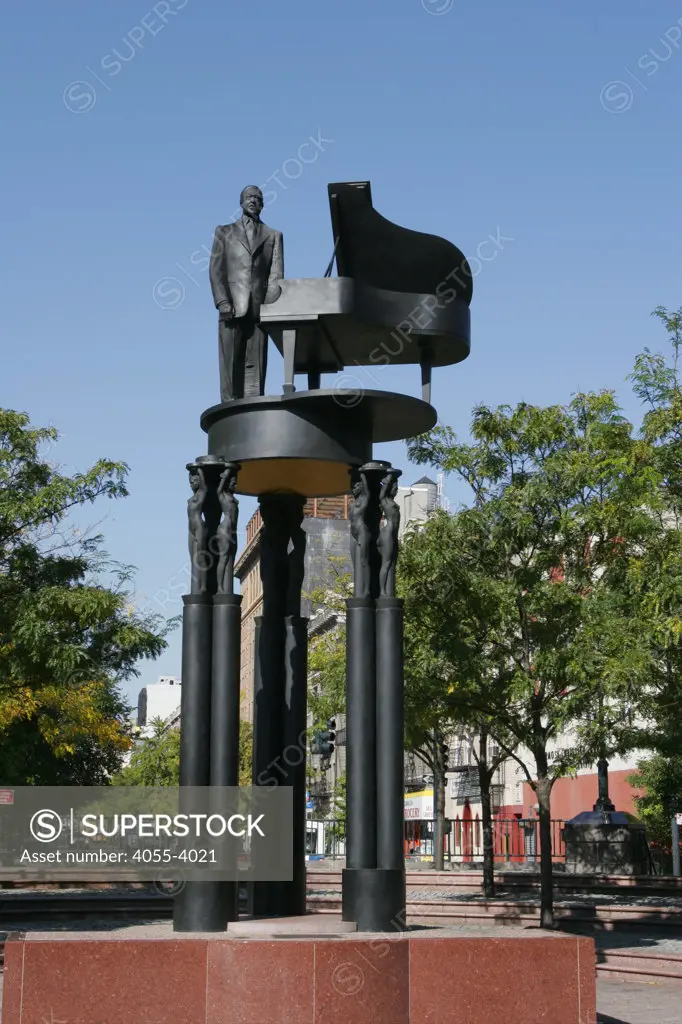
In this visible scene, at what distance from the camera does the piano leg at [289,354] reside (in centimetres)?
1268

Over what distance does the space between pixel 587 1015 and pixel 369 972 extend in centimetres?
195

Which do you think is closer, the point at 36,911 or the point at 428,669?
the point at 428,669

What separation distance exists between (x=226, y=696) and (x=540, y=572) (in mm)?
11897

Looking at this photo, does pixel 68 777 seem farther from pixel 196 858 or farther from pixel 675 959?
pixel 196 858

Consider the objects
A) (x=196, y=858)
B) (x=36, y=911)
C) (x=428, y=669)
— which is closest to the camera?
(x=196, y=858)

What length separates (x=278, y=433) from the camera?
40.5 feet

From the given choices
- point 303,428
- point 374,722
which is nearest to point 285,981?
point 374,722

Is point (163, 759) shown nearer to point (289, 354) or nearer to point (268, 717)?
point (268, 717)

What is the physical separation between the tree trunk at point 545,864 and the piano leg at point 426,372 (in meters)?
12.0

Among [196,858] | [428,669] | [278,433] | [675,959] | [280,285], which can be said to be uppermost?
[280,285]

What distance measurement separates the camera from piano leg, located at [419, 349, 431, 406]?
13.6m

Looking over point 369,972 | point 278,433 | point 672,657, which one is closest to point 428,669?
point 672,657

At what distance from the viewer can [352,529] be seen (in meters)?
12.3

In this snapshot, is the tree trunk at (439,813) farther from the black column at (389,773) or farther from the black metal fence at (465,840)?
the black column at (389,773)
